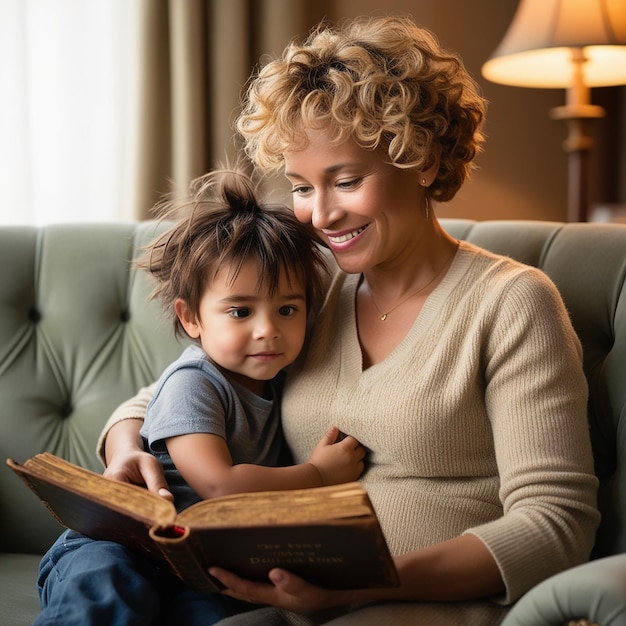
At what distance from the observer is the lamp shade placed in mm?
2166

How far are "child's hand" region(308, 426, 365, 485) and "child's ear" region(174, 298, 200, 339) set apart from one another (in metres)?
0.30

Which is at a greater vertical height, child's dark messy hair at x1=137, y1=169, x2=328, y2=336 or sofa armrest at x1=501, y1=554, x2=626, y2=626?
child's dark messy hair at x1=137, y1=169, x2=328, y2=336

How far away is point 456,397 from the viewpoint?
4.33 ft

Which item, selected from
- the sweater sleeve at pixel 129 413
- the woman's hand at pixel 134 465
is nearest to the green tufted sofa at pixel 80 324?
the sweater sleeve at pixel 129 413

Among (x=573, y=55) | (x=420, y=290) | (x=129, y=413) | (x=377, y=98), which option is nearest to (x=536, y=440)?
(x=420, y=290)

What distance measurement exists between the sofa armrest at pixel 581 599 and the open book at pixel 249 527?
17cm

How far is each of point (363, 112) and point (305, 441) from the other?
1.85 ft

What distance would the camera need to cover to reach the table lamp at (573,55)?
217cm

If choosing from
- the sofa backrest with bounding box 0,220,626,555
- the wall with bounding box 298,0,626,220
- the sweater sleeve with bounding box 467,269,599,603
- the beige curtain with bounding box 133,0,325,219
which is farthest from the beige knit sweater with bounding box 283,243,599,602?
the wall with bounding box 298,0,626,220

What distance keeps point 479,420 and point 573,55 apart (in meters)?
1.36

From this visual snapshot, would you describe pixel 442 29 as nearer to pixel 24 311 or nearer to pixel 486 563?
pixel 24 311

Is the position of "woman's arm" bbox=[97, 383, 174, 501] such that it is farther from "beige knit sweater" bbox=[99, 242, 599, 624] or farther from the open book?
"beige knit sweater" bbox=[99, 242, 599, 624]

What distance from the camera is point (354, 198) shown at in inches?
55.7

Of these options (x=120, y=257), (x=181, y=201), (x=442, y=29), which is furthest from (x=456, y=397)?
(x=442, y=29)
